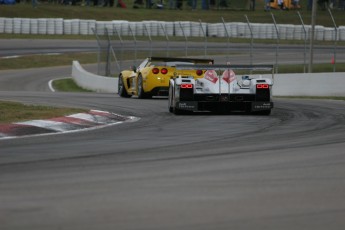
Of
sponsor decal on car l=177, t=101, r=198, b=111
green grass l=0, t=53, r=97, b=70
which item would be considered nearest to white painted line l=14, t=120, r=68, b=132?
sponsor decal on car l=177, t=101, r=198, b=111

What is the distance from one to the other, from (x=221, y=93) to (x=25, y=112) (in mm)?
3907

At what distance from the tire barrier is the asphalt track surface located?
41.5 m

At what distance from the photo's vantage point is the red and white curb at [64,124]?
1224 centimetres

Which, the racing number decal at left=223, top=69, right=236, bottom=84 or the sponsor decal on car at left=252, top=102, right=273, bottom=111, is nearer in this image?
the sponsor decal on car at left=252, top=102, right=273, bottom=111

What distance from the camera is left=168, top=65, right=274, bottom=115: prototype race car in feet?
56.8

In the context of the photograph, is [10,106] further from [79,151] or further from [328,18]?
[328,18]

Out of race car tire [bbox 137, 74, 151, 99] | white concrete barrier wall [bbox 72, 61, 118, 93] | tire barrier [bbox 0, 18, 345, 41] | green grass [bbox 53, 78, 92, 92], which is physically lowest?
green grass [bbox 53, 78, 92, 92]

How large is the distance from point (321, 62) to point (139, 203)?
38456 mm

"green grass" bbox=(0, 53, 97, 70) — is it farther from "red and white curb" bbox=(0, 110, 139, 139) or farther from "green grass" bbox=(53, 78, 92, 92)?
"red and white curb" bbox=(0, 110, 139, 139)

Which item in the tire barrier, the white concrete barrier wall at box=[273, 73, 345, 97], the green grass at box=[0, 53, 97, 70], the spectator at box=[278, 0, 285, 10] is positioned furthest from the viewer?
the spectator at box=[278, 0, 285, 10]

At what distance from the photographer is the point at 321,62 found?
146 ft

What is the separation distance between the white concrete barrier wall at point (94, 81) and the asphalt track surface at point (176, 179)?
22.0 meters

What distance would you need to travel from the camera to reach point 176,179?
7996mm

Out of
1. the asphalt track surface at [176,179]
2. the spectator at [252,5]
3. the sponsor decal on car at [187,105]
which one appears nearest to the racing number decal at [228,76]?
the sponsor decal on car at [187,105]
